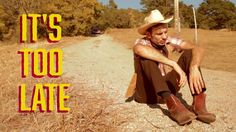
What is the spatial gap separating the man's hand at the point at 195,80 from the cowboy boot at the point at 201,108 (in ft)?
0.28

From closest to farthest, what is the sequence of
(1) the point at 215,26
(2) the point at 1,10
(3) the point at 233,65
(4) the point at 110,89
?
(4) the point at 110,89 < (3) the point at 233,65 < (2) the point at 1,10 < (1) the point at 215,26

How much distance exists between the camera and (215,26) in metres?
68.5

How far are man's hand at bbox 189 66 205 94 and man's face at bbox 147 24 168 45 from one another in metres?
0.51

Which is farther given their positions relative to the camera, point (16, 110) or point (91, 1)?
point (91, 1)

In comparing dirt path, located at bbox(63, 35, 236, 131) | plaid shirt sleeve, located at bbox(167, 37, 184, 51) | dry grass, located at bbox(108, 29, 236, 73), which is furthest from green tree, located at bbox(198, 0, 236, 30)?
plaid shirt sleeve, located at bbox(167, 37, 184, 51)

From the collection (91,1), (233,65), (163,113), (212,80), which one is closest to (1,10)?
(91,1)

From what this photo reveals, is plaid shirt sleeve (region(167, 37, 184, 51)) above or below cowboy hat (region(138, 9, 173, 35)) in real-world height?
below

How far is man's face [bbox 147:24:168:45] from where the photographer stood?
466 centimetres

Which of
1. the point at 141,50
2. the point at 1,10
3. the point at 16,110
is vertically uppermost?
the point at 1,10

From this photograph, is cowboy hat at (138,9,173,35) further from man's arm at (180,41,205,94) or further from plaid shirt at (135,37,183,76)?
man's arm at (180,41,205,94)

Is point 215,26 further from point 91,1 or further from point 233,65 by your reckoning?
point 233,65

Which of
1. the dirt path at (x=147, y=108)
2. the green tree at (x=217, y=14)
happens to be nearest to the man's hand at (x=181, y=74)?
the dirt path at (x=147, y=108)

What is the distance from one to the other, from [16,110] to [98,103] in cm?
121

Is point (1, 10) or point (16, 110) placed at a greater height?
point (1, 10)
